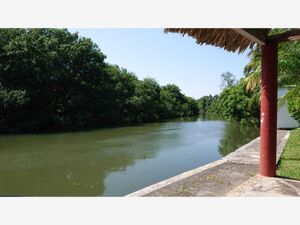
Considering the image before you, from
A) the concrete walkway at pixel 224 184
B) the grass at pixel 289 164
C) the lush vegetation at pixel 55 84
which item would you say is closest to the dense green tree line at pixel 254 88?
the grass at pixel 289 164

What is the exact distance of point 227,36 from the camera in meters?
5.89

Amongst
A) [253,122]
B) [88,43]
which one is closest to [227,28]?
[253,122]

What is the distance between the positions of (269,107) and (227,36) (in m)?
1.37

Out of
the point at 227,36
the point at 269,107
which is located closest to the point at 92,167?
the point at 269,107

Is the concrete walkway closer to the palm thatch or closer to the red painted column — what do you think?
the red painted column

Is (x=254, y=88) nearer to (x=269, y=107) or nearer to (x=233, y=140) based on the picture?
(x=233, y=140)

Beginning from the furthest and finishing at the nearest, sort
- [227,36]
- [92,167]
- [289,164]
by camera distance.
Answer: [92,167] → [289,164] → [227,36]

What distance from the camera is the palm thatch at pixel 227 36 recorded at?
18.4 ft

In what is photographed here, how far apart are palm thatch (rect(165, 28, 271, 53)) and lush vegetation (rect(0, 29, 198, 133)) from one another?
21593mm

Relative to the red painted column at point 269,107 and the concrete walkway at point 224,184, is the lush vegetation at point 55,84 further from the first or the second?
the red painted column at point 269,107

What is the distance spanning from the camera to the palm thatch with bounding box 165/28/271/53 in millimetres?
5602

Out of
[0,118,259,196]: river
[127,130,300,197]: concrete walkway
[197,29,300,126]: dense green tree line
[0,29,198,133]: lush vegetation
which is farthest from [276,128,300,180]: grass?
[0,29,198,133]: lush vegetation
